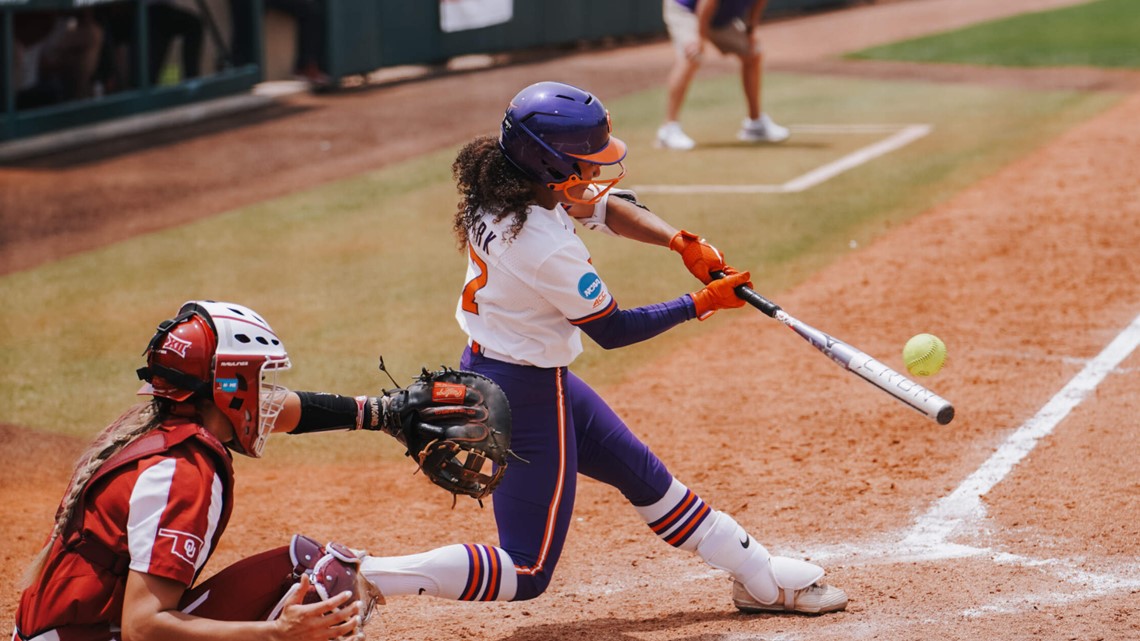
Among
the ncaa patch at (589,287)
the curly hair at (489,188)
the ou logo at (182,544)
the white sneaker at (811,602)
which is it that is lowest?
the white sneaker at (811,602)

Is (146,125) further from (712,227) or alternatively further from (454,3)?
(712,227)

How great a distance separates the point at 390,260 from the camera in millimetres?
9750

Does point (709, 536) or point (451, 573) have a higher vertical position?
point (451, 573)

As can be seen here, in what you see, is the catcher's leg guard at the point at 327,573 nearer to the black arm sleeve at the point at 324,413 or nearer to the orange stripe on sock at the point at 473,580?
the orange stripe on sock at the point at 473,580

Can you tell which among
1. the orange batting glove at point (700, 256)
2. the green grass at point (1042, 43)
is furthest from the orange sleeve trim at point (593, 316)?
the green grass at point (1042, 43)

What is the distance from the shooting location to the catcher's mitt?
371cm

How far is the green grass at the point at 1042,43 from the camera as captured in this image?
1789 centimetres

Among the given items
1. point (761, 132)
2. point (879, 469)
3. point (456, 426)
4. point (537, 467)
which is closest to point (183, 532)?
point (456, 426)

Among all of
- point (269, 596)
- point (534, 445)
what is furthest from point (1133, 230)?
point (269, 596)

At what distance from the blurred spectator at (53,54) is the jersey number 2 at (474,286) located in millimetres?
10822

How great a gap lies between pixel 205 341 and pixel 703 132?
36.5ft

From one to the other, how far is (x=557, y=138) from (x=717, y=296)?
71 centimetres

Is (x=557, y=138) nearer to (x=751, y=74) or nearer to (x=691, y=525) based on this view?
(x=691, y=525)

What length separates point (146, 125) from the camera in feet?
48.0
